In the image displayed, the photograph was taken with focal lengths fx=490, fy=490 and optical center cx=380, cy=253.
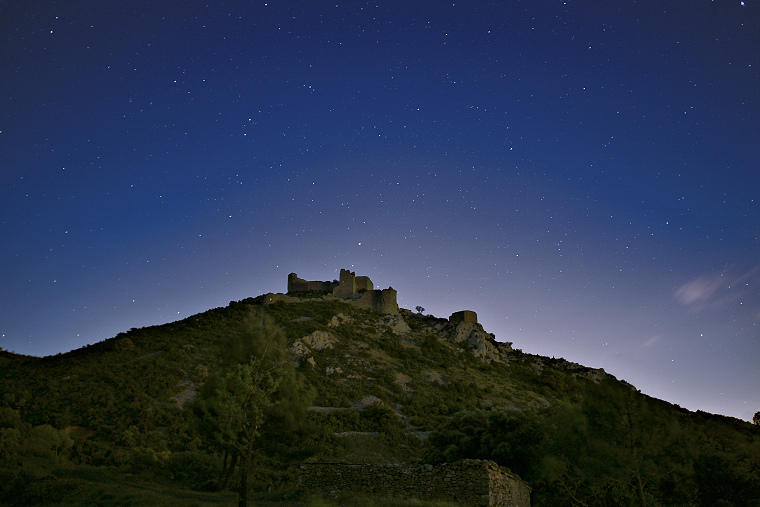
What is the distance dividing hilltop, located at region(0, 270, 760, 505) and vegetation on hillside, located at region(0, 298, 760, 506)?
0.31 feet

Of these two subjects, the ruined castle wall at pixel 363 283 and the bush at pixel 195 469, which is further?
the ruined castle wall at pixel 363 283

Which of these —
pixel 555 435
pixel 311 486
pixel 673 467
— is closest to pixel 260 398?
pixel 311 486

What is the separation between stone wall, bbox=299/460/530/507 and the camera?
15289mm

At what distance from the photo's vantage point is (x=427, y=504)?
555 inches

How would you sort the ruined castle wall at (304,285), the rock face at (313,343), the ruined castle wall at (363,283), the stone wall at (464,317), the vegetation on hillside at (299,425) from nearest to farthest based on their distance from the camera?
1. the vegetation on hillside at (299,425)
2. the rock face at (313,343)
3. the stone wall at (464,317)
4. the ruined castle wall at (363,283)
5. the ruined castle wall at (304,285)

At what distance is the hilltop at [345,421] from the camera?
16.3 m

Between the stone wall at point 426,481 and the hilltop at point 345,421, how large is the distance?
1.00 m

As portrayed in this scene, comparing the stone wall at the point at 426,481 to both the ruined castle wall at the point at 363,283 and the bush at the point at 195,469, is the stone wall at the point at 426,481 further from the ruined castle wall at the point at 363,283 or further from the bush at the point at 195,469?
the ruined castle wall at the point at 363,283

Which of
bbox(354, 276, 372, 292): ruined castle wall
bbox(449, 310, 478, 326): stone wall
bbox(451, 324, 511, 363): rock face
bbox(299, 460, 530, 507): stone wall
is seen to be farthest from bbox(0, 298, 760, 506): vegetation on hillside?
bbox(354, 276, 372, 292): ruined castle wall

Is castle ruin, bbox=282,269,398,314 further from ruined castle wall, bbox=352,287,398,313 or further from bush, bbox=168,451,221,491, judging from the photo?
bush, bbox=168,451,221,491

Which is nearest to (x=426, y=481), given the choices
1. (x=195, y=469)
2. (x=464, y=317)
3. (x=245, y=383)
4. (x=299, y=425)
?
(x=299, y=425)

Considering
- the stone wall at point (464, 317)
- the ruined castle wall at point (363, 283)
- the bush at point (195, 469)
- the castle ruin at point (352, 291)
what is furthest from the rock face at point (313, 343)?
the ruined castle wall at point (363, 283)

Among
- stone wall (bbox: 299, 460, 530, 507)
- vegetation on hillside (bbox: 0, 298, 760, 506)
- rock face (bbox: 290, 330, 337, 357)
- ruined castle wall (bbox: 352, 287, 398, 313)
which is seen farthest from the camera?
ruined castle wall (bbox: 352, 287, 398, 313)

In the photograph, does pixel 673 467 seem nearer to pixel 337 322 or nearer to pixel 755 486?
pixel 755 486
